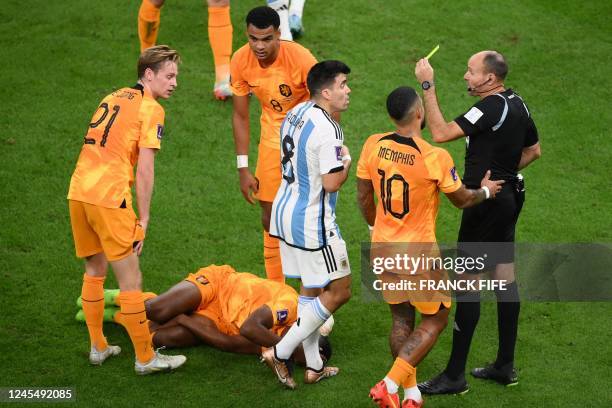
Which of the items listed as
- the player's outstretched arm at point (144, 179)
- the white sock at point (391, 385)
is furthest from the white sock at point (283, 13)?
the white sock at point (391, 385)

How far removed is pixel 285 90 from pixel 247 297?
1548 mm

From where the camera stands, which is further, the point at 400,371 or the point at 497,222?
the point at 497,222

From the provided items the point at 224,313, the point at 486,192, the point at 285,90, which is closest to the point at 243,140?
the point at 285,90

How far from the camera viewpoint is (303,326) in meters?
6.31

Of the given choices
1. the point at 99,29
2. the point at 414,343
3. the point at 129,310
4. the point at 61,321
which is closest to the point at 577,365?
the point at 414,343

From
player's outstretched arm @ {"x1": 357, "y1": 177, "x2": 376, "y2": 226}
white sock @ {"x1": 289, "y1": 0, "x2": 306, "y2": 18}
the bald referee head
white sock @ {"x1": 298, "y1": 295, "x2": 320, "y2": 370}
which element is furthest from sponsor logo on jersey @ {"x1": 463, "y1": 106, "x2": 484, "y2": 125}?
white sock @ {"x1": 289, "y1": 0, "x2": 306, "y2": 18}

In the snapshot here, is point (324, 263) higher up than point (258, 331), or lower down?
higher up

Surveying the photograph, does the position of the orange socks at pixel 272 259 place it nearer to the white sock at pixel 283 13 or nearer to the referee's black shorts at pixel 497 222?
the referee's black shorts at pixel 497 222

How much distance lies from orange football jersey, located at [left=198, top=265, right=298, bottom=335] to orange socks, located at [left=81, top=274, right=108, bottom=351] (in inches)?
33.9

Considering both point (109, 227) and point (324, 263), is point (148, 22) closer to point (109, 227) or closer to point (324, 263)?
point (109, 227)

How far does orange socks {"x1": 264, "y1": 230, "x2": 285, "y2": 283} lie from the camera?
745cm

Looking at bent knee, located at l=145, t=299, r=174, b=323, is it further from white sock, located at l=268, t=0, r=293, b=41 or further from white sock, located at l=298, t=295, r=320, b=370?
white sock, located at l=268, t=0, r=293, b=41

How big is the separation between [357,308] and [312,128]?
194 cm

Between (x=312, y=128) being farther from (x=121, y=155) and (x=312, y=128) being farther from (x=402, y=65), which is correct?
(x=402, y=65)
